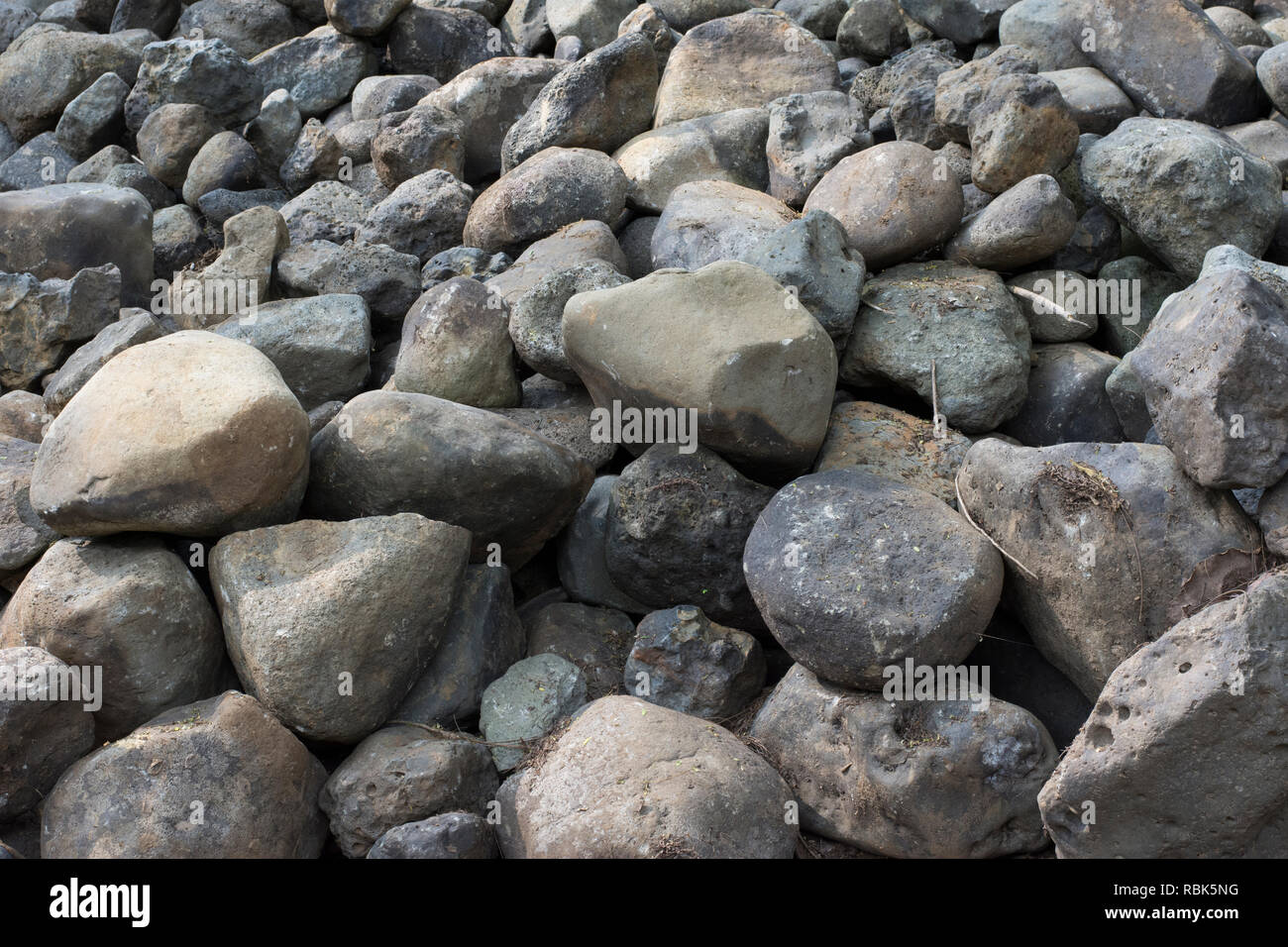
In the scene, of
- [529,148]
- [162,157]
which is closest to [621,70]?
[529,148]

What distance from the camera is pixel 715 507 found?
563 centimetres

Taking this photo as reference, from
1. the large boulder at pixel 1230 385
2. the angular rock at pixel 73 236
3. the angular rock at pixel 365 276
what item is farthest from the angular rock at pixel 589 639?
the angular rock at pixel 73 236

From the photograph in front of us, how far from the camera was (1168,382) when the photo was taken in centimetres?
510

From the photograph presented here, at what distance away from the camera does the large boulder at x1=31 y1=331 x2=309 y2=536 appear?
5.11 metres

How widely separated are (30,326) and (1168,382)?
636 centimetres

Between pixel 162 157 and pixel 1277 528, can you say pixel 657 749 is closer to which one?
pixel 1277 528

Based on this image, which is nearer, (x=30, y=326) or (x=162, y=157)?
(x=30, y=326)

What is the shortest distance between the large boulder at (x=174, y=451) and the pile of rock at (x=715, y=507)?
2cm

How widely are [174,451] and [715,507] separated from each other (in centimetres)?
232
